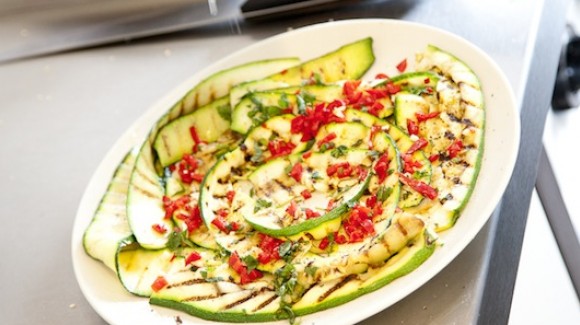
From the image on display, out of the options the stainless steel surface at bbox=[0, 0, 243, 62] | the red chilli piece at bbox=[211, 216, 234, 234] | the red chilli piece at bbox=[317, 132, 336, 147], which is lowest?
the red chilli piece at bbox=[211, 216, 234, 234]

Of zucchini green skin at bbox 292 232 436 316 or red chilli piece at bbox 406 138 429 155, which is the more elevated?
red chilli piece at bbox 406 138 429 155

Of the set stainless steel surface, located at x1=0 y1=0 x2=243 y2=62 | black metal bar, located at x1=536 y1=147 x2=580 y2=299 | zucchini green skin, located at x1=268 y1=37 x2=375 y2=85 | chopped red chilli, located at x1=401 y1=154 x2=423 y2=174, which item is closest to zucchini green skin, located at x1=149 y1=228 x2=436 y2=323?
chopped red chilli, located at x1=401 y1=154 x2=423 y2=174

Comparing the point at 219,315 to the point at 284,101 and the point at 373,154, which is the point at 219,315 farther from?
the point at 284,101

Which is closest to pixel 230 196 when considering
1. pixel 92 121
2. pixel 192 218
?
pixel 192 218

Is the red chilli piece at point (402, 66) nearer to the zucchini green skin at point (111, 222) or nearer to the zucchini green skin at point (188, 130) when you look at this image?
the zucchini green skin at point (188, 130)

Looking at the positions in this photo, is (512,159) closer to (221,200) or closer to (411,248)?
(411,248)

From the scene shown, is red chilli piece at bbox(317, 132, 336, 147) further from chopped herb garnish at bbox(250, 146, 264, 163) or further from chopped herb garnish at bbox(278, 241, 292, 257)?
chopped herb garnish at bbox(278, 241, 292, 257)
